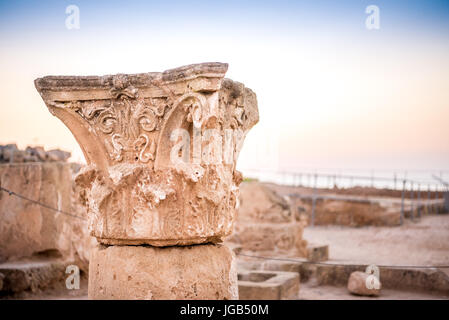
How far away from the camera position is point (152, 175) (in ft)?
10.1

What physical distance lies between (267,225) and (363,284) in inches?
131

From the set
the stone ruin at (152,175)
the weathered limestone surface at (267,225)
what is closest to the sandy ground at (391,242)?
the weathered limestone surface at (267,225)

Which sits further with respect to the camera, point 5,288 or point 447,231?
point 447,231

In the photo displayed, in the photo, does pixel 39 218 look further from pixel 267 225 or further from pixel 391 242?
pixel 391 242

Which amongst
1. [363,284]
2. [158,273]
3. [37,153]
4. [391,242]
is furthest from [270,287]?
[37,153]

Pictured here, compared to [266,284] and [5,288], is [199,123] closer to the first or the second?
[266,284]

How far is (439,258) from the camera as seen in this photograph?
9.16m

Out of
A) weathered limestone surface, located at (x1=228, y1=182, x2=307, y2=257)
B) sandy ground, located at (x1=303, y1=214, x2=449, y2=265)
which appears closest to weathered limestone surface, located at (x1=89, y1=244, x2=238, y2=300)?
sandy ground, located at (x1=303, y1=214, x2=449, y2=265)

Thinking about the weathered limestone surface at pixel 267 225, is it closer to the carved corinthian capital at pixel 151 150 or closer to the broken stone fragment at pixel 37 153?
the broken stone fragment at pixel 37 153

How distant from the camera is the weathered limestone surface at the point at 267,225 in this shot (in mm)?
10039

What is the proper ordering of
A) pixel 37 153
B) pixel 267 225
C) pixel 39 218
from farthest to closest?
pixel 37 153 → pixel 267 225 → pixel 39 218
